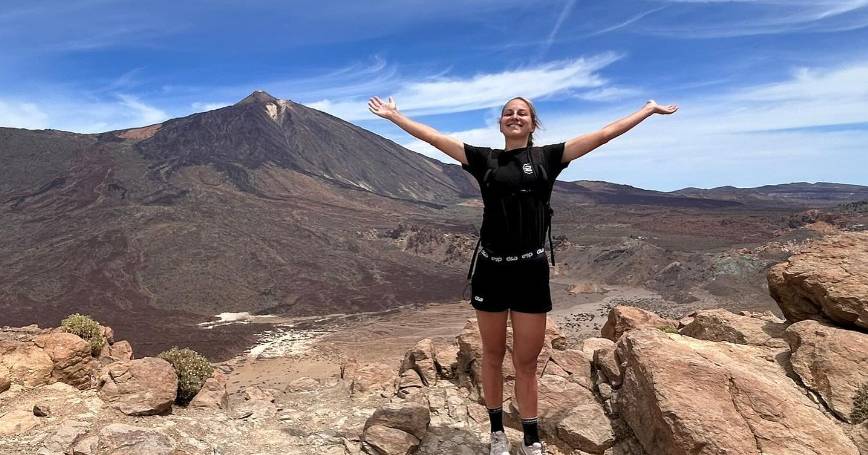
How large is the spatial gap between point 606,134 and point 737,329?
3166 millimetres

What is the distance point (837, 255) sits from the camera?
469cm

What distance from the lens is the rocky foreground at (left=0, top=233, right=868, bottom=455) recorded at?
3.28 meters

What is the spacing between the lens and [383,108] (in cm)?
346

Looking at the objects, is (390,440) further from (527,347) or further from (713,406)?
(713,406)

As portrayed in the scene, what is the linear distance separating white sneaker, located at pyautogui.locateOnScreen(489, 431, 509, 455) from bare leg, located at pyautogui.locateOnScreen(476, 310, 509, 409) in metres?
0.21

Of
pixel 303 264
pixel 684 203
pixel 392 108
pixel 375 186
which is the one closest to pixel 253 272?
pixel 303 264

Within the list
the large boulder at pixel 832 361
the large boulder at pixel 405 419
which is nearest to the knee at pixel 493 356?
the large boulder at pixel 405 419

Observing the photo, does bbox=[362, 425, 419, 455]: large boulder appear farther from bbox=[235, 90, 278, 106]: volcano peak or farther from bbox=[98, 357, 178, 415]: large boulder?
bbox=[235, 90, 278, 106]: volcano peak

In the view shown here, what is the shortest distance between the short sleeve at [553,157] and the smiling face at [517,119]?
16 cm

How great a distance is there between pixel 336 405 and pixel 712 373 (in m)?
4.24

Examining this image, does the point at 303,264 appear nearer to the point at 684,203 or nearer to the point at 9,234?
the point at 9,234

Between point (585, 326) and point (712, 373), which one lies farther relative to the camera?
point (585, 326)

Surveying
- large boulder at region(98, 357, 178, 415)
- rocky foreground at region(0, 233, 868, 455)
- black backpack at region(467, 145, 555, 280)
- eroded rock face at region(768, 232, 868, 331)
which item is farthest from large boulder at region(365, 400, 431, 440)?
eroded rock face at region(768, 232, 868, 331)

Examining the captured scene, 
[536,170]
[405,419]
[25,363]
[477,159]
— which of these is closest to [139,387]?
[25,363]
